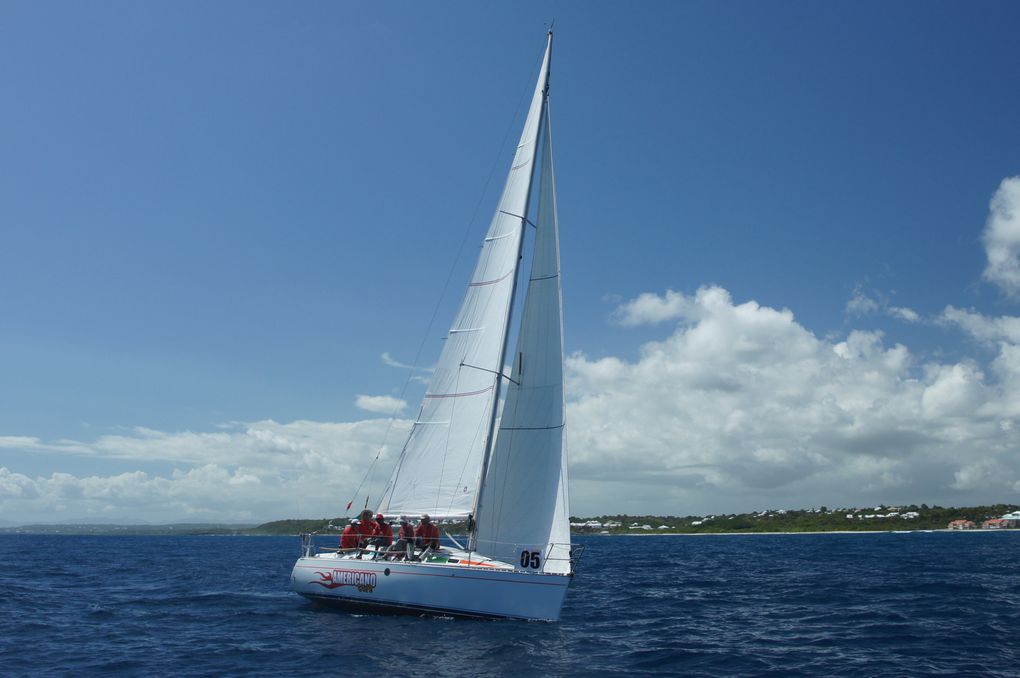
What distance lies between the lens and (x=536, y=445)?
814 inches

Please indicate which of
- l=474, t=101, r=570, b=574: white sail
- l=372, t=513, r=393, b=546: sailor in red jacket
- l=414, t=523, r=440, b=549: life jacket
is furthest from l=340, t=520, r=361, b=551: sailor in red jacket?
l=474, t=101, r=570, b=574: white sail

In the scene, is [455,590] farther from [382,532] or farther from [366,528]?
[366,528]

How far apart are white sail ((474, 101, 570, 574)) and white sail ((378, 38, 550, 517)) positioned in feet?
2.26

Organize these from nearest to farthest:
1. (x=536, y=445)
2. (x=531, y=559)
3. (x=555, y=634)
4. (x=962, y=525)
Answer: (x=555, y=634) < (x=531, y=559) < (x=536, y=445) < (x=962, y=525)

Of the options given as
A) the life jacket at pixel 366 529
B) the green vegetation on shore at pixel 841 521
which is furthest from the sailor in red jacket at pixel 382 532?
the green vegetation on shore at pixel 841 521

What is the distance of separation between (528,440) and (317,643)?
25.3 ft

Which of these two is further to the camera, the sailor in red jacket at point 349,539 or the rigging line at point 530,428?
the sailor in red jacket at point 349,539

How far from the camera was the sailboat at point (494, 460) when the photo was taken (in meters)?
19.1

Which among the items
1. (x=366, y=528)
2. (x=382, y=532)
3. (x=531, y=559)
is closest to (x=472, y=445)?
(x=531, y=559)

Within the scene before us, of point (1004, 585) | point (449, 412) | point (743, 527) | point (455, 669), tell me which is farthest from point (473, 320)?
point (743, 527)

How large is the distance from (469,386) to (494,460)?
2.34 m

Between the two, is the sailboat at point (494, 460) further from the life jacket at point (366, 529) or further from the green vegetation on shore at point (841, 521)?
the green vegetation on shore at point (841, 521)

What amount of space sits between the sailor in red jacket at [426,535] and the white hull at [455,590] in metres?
1.01

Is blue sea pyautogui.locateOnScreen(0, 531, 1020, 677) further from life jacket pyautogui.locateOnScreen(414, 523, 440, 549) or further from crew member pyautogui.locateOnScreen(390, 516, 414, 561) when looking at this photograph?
life jacket pyautogui.locateOnScreen(414, 523, 440, 549)
